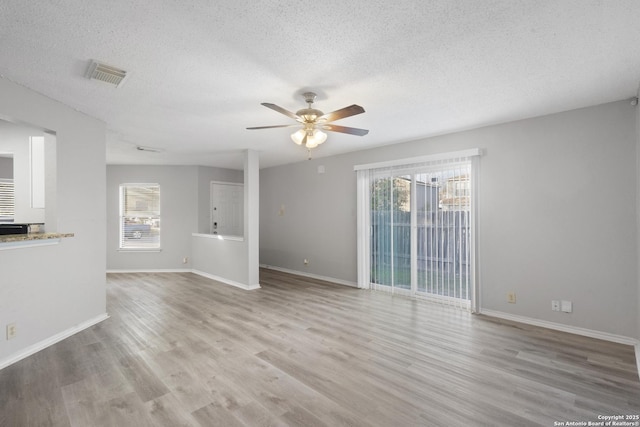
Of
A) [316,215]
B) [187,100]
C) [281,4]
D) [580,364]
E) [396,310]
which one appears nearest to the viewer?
[281,4]

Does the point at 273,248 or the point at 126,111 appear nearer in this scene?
the point at 126,111

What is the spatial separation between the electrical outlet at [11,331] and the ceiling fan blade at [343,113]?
3345 millimetres

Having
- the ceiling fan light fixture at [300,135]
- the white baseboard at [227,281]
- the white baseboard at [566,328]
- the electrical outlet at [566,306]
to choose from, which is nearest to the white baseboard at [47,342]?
the white baseboard at [227,281]

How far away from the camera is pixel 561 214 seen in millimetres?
3357

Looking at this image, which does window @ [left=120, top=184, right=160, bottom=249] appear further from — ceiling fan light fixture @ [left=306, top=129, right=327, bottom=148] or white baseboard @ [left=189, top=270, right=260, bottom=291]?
ceiling fan light fixture @ [left=306, top=129, right=327, bottom=148]

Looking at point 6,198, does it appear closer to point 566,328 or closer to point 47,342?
point 47,342

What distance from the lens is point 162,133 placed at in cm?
426

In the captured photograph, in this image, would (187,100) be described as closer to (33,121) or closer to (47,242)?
(33,121)

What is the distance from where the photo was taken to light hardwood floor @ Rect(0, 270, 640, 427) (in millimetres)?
1938

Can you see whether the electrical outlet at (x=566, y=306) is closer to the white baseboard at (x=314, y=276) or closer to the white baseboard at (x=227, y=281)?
the white baseboard at (x=314, y=276)

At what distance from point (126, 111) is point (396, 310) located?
13.8 ft

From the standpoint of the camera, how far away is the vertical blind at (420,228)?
411 centimetres

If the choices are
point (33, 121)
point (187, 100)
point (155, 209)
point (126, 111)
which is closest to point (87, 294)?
point (33, 121)

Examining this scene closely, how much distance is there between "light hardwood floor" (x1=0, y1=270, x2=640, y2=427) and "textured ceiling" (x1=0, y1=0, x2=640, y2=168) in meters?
2.51
